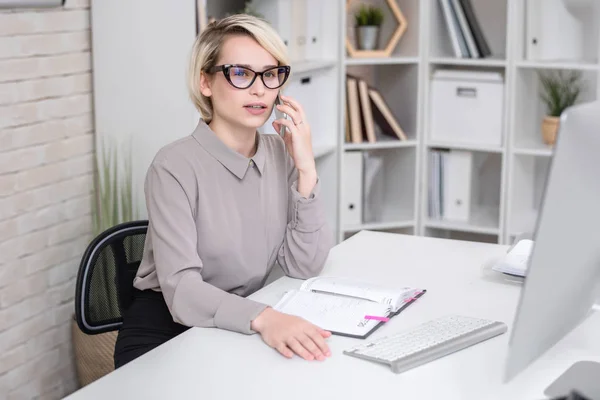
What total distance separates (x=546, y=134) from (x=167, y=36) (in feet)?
5.57

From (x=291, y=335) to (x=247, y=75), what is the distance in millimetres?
679

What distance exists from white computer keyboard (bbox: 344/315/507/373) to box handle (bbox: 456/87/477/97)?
7.24ft

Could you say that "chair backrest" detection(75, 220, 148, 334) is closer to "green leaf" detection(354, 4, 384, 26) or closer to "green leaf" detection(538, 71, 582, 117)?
"green leaf" detection(354, 4, 384, 26)

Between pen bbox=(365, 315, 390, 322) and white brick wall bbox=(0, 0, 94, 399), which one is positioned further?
white brick wall bbox=(0, 0, 94, 399)

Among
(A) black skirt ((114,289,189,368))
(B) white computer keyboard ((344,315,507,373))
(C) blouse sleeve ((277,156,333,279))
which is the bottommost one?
(A) black skirt ((114,289,189,368))

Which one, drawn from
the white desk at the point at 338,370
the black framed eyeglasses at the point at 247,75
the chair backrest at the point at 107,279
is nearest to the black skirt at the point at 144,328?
the chair backrest at the point at 107,279

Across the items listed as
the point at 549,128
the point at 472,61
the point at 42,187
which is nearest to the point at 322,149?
the point at 472,61

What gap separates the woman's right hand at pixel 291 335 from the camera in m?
1.56

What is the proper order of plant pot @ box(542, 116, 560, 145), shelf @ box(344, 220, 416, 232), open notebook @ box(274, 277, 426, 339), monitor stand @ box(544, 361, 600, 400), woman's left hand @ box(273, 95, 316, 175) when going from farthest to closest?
shelf @ box(344, 220, 416, 232), plant pot @ box(542, 116, 560, 145), woman's left hand @ box(273, 95, 316, 175), open notebook @ box(274, 277, 426, 339), monitor stand @ box(544, 361, 600, 400)

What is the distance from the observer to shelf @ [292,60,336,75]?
339 cm

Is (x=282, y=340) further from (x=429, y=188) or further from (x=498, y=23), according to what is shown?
(x=498, y=23)

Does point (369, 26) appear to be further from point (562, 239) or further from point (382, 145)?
point (562, 239)

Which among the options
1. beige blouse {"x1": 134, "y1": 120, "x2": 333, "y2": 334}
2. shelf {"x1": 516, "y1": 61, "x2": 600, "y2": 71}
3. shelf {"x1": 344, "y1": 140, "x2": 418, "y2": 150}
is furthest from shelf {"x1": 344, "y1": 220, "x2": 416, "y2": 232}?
beige blouse {"x1": 134, "y1": 120, "x2": 333, "y2": 334}

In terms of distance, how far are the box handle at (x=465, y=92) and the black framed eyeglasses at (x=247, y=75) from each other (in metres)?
1.91
